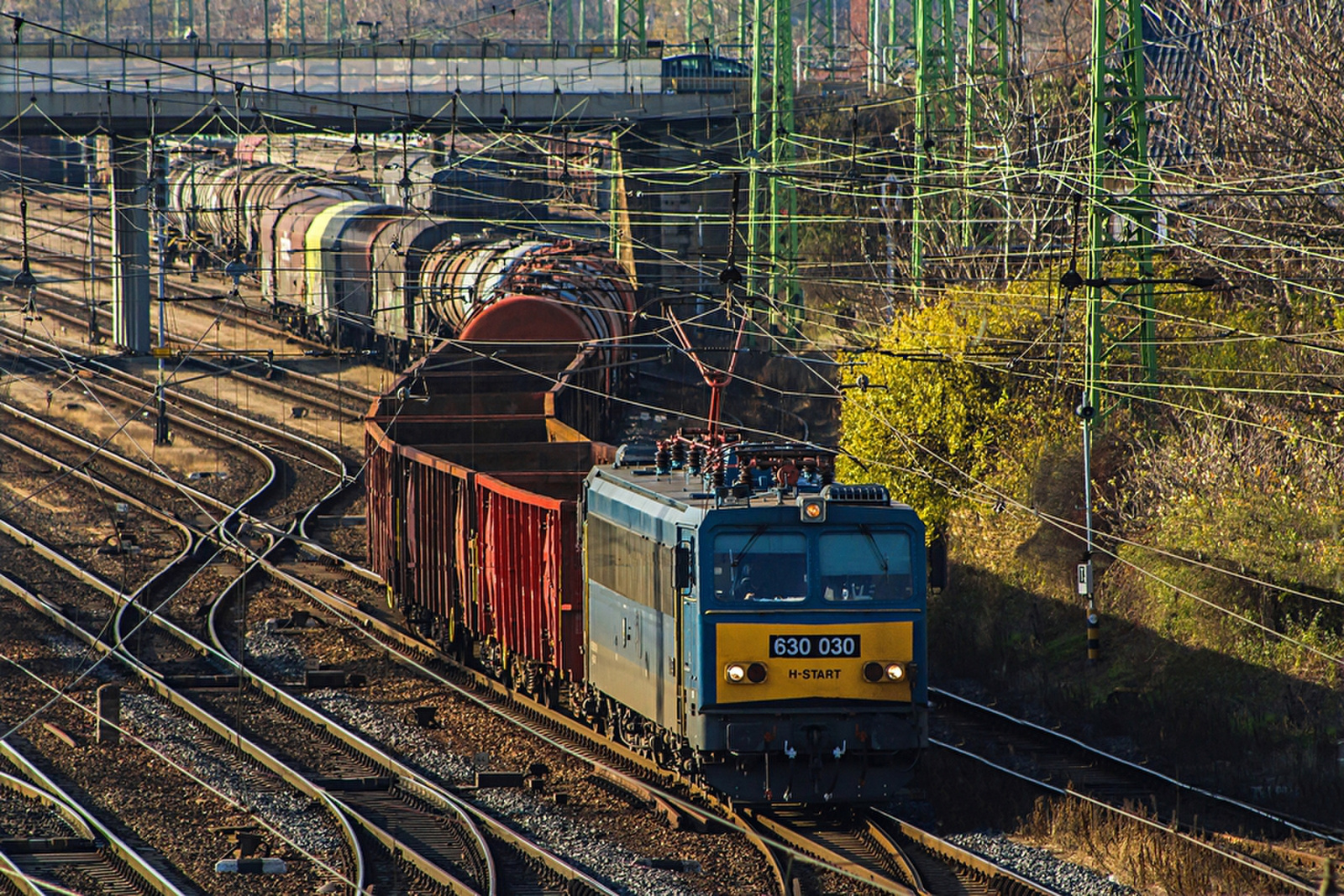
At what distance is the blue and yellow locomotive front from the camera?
1353 cm

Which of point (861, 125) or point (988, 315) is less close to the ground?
point (861, 125)

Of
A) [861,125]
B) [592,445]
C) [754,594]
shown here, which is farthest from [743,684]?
[861,125]

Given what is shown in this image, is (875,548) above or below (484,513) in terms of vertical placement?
above

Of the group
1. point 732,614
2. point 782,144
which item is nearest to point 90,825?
point 732,614

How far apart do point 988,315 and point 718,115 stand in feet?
74.3

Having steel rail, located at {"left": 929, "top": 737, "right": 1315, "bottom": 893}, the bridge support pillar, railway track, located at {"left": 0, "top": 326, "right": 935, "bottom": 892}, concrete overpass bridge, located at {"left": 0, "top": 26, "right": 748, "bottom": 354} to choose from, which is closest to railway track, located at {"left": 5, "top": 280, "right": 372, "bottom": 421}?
the bridge support pillar

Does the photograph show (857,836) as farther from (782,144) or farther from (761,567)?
(782,144)

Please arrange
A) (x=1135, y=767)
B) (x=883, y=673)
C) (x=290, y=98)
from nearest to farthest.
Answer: (x=883, y=673) → (x=1135, y=767) → (x=290, y=98)

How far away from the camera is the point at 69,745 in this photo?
17.3 metres

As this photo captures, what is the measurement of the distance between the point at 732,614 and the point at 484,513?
5796mm

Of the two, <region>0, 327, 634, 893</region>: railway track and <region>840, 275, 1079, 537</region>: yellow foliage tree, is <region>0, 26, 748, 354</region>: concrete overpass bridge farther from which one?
<region>0, 327, 634, 893</region>: railway track

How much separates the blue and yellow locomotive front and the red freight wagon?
3.06 m

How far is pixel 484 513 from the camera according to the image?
1872 centimetres

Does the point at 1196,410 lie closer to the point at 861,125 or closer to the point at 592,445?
the point at 592,445
